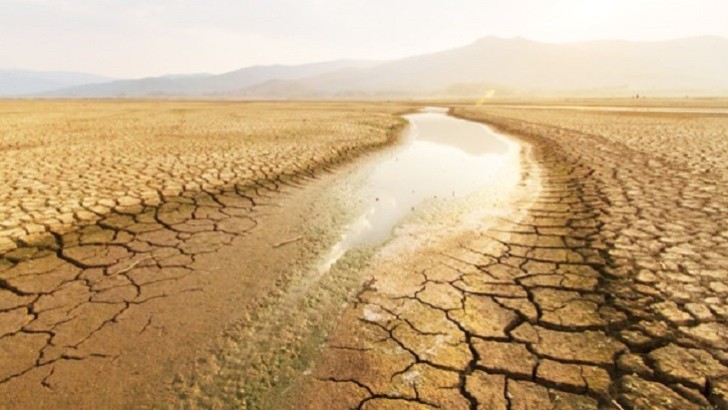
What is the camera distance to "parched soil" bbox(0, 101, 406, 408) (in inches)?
84.4

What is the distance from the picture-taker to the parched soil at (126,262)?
2.14 m

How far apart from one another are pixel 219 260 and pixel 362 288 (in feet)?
4.99

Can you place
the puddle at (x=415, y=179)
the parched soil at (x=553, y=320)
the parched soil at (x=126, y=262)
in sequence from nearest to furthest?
the parched soil at (x=553, y=320) → the parched soil at (x=126, y=262) → the puddle at (x=415, y=179)

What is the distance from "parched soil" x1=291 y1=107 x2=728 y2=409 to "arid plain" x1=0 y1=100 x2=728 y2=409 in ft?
0.04

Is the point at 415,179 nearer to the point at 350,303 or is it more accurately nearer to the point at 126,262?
the point at 350,303

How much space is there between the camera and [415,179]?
715cm

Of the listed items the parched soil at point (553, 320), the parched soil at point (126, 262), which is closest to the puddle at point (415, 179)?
the parched soil at point (126, 262)

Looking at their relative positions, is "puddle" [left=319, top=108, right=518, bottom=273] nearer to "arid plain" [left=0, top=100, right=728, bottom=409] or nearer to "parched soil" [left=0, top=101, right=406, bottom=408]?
"arid plain" [left=0, top=100, right=728, bottom=409]

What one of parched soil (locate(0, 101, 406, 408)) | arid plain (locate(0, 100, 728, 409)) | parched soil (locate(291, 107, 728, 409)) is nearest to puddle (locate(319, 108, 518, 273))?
arid plain (locate(0, 100, 728, 409))

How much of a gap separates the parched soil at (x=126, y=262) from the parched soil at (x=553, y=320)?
3.51 feet

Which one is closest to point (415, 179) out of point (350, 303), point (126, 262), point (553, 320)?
point (350, 303)

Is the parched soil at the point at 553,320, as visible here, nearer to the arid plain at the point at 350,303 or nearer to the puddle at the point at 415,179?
the arid plain at the point at 350,303

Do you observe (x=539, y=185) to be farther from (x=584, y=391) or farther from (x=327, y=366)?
(x=327, y=366)

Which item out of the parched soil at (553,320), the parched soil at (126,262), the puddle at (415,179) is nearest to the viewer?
the parched soil at (553,320)
